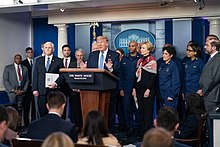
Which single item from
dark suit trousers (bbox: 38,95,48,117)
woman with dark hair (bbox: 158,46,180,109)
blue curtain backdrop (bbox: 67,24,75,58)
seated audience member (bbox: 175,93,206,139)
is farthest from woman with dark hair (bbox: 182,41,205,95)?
blue curtain backdrop (bbox: 67,24,75,58)

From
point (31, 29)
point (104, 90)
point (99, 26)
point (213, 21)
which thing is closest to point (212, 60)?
point (104, 90)

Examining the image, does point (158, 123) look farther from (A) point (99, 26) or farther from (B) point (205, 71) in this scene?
(A) point (99, 26)

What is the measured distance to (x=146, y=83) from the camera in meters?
6.34

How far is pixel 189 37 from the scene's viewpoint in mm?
8016

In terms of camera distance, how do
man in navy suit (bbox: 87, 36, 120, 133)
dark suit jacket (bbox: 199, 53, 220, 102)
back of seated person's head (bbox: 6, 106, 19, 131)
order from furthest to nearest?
man in navy suit (bbox: 87, 36, 120, 133), dark suit jacket (bbox: 199, 53, 220, 102), back of seated person's head (bbox: 6, 106, 19, 131)

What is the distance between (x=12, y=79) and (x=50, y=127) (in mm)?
5073

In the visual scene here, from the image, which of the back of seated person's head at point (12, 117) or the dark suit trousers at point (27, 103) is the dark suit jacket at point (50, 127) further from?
the dark suit trousers at point (27, 103)

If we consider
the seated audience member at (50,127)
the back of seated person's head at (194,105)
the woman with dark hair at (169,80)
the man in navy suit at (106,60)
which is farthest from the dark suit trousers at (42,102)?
the seated audience member at (50,127)

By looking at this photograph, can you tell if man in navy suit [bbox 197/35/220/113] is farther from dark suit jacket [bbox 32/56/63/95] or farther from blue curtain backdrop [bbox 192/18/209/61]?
dark suit jacket [bbox 32/56/63/95]

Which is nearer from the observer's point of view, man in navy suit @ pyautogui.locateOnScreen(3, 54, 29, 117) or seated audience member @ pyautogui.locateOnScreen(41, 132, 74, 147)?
seated audience member @ pyautogui.locateOnScreen(41, 132, 74, 147)

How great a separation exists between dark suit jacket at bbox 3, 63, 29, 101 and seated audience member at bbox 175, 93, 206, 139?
4351 mm

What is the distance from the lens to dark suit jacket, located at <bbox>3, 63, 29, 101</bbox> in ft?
26.8

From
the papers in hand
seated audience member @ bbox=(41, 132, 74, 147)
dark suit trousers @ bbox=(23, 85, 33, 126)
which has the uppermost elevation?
the papers in hand

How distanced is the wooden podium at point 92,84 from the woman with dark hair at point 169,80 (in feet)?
3.57
